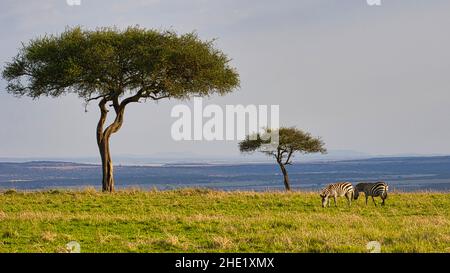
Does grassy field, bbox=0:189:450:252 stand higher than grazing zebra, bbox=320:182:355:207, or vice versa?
grazing zebra, bbox=320:182:355:207

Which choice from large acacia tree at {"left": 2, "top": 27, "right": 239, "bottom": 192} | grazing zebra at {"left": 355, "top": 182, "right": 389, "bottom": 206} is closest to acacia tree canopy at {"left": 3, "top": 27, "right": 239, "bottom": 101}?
large acacia tree at {"left": 2, "top": 27, "right": 239, "bottom": 192}

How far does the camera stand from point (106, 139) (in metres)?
40.2

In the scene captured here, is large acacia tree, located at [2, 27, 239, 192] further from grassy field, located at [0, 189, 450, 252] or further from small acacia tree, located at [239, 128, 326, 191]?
small acacia tree, located at [239, 128, 326, 191]

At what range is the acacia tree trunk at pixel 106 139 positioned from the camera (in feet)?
132

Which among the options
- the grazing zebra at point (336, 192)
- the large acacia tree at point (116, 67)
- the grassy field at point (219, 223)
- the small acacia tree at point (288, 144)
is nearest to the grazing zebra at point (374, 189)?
the grassy field at point (219, 223)

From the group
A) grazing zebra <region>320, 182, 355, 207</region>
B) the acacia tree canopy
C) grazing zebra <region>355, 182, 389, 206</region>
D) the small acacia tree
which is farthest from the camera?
the small acacia tree

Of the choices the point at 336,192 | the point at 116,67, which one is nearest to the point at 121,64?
the point at 116,67

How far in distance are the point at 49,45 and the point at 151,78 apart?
660 cm

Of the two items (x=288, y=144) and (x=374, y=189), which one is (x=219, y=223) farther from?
(x=288, y=144)

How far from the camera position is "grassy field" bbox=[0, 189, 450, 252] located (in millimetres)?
16688

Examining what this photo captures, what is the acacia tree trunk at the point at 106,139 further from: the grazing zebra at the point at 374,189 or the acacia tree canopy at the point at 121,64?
the grazing zebra at the point at 374,189

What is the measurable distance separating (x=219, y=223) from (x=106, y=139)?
20164mm
